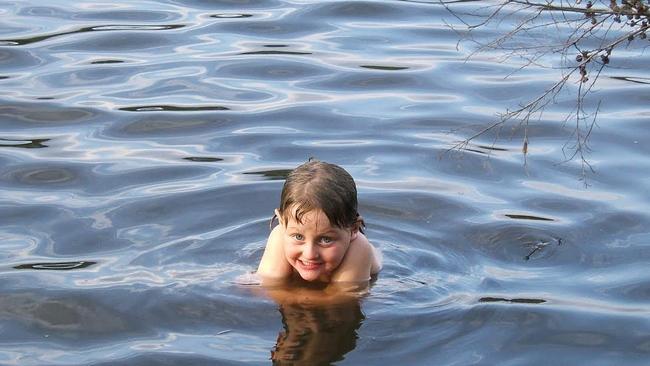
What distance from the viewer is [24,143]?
884cm

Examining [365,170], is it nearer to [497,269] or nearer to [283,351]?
[497,269]

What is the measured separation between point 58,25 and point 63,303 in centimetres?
595

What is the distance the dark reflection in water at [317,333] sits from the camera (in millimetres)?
5945

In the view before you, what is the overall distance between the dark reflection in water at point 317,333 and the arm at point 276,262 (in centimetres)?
26

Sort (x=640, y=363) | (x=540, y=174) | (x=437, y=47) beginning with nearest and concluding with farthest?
(x=640, y=363)
(x=540, y=174)
(x=437, y=47)

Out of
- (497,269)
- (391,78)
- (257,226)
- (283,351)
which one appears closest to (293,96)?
(391,78)

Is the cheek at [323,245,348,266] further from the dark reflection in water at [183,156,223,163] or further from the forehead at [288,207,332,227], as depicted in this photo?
the dark reflection in water at [183,156,223,163]

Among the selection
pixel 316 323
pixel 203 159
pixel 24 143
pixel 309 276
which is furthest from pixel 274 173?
pixel 316 323

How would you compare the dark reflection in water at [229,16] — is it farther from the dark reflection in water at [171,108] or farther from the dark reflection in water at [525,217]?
the dark reflection in water at [525,217]

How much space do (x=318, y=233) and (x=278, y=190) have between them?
5.38ft

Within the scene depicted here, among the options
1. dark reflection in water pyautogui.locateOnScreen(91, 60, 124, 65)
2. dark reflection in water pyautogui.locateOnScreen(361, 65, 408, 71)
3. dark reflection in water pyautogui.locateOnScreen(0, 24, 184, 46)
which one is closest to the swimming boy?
dark reflection in water pyautogui.locateOnScreen(361, 65, 408, 71)

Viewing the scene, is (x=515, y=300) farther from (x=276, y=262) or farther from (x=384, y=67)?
(x=384, y=67)

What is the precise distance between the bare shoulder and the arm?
25 cm

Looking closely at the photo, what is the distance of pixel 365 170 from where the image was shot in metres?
8.48
